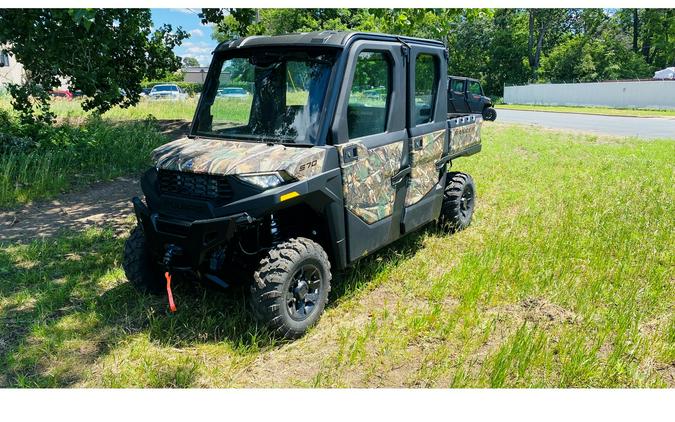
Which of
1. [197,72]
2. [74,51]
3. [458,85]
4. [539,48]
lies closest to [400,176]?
[74,51]

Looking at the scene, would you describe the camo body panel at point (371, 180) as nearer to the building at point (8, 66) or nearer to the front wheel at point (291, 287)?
the front wheel at point (291, 287)

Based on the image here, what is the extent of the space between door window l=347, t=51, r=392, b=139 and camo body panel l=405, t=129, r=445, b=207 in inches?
23.5

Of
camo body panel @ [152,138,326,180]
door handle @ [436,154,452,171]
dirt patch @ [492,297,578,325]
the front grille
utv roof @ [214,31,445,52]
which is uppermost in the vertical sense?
utv roof @ [214,31,445,52]

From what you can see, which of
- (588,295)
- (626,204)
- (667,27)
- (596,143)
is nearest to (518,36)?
(667,27)

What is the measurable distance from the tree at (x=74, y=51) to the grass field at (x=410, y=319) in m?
5.01

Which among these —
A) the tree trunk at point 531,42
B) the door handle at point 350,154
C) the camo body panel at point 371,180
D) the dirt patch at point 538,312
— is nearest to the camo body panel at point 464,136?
the camo body panel at point 371,180

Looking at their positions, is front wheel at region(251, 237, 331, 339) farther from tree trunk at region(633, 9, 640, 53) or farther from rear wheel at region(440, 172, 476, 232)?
tree trunk at region(633, 9, 640, 53)

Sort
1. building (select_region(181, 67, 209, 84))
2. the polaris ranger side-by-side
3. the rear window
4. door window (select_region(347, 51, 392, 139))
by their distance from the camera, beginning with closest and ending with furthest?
1. the polaris ranger side-by-side
2. door window (select_region(347, 51, 392, 139))
3. building (select_region(181, 67, 209, 84))
4. the rear window

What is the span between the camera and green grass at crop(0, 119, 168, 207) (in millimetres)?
8008

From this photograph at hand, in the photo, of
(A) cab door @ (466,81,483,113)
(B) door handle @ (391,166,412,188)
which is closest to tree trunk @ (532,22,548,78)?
(A) cab door @ (466,81,483,113)

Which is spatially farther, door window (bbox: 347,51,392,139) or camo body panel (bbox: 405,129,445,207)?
camo body panel (bbox: 405,129,445,207)

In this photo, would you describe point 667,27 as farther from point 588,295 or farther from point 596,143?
point 588,295

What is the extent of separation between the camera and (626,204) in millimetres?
6941

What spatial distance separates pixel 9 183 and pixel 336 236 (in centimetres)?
614
